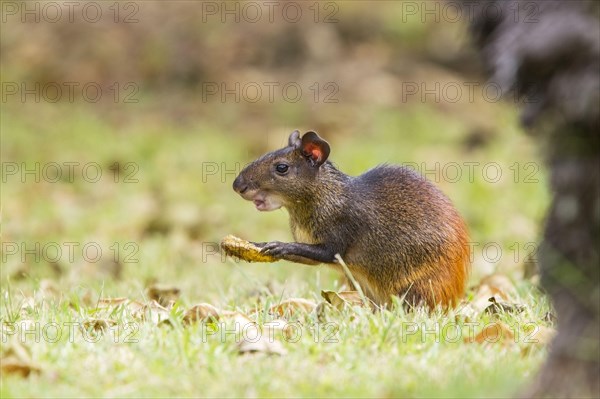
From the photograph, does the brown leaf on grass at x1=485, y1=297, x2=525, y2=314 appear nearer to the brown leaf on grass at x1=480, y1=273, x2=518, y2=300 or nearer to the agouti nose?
the brown leaf on grass at x1=480, y1=273, x2=518, y2=300

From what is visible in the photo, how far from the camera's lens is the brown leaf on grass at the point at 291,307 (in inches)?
208

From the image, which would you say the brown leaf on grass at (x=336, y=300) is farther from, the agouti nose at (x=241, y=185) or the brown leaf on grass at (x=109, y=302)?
the brown leaf on grass at (x=109, y=302)

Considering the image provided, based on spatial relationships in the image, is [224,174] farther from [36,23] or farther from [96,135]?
[36,23]

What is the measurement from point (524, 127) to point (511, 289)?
9.81ft

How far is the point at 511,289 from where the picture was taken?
6312mm

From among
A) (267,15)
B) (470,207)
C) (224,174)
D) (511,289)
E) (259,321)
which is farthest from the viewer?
(267,15)

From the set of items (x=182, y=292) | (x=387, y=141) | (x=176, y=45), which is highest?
(x=176, y=45)

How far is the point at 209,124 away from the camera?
13766 mm

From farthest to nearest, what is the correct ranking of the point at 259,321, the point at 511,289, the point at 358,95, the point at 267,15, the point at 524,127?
the point at 267,15 < the point at 358,95 < the point at 511,289 < the point at 259,321 < the point at 524,127

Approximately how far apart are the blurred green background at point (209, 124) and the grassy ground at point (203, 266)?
4 cm

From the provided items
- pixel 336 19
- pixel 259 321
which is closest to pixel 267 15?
pixel 336 19

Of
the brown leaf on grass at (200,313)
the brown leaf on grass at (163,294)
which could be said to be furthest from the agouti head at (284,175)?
the brown leaf on grass at (200,313)

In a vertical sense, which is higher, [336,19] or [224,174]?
[336,19]

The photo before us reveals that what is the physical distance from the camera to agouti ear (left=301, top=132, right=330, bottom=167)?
5.96 metres
